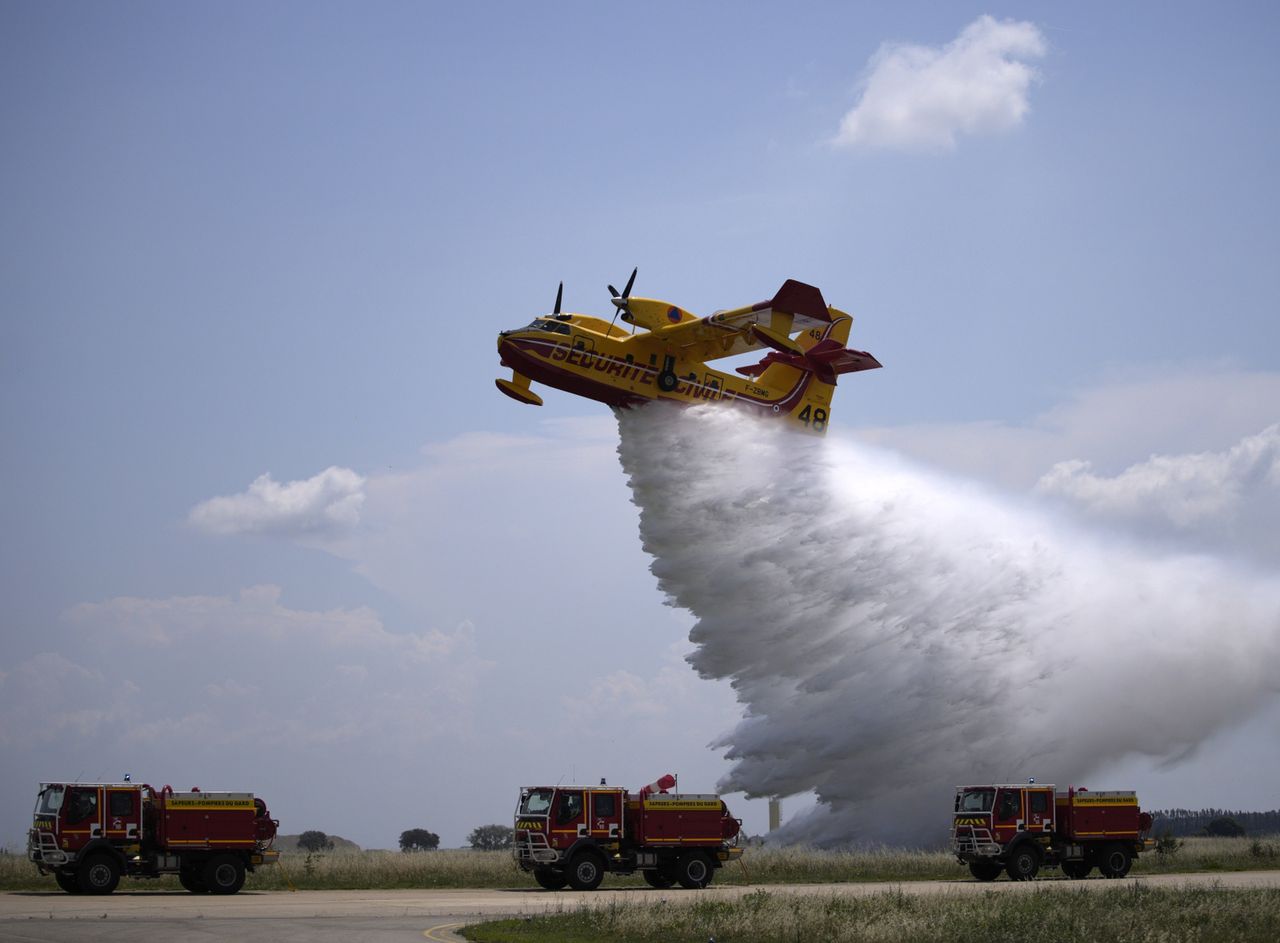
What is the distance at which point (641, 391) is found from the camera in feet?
130

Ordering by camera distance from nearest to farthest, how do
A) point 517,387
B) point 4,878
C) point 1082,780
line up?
point 4,878
point 517,387
point 1082,780

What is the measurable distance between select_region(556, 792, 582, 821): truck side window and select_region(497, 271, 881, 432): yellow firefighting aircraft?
12367 millimetres

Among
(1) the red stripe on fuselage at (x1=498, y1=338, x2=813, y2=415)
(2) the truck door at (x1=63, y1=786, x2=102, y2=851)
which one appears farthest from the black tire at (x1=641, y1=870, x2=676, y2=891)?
(1) the red stripe on fuselage at (x1=498, y1=338, x2=813, y2=415)

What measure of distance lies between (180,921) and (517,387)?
18895 millimetres

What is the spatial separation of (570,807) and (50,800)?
37.3 ft

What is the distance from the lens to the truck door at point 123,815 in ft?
97.4

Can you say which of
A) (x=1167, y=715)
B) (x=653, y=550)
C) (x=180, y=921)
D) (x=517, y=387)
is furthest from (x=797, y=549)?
(x=180, y=921)

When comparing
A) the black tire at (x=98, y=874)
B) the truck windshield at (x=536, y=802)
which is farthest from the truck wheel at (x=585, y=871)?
the black tire at (x=98, y=874)

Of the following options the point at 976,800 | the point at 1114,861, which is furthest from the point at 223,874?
the point at 1114,861

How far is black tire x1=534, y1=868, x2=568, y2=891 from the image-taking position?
31.1 m

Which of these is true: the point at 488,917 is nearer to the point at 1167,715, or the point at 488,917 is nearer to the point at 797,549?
the point at 797,549

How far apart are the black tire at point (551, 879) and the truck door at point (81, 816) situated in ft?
32.2

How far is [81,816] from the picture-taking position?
29375 mm

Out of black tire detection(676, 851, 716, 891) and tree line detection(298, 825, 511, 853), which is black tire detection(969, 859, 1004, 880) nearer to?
black tire detection(676, 851, 716, 891)
